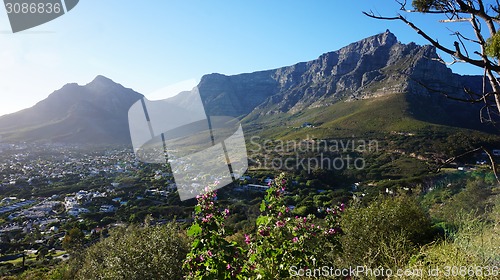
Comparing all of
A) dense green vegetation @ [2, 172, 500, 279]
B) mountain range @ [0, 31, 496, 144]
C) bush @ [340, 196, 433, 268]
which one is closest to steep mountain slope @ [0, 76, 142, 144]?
mountain range @ [0, 31, 496, 144]

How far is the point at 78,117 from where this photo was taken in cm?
15888

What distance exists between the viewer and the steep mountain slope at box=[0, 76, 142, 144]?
143875 millimetres

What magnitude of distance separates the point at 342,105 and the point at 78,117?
5396 inches

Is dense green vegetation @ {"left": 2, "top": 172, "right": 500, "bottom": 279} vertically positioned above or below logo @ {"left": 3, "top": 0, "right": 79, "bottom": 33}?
below

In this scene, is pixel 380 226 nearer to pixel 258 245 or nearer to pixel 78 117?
pixel 258 245

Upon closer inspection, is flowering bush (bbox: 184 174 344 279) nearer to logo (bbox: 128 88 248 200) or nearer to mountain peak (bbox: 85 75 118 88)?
logo (bbox: 128 88 248 200)

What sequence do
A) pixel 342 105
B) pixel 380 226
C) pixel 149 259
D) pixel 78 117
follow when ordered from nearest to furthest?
pixel 149 259, pixel 380 226, pixel 342 105, pixel 78 117

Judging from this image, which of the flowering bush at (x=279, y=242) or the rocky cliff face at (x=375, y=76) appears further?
the rocky cliff face at (x=375, y=76)

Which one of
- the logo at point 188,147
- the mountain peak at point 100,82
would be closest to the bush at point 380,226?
the logo at point 188,147

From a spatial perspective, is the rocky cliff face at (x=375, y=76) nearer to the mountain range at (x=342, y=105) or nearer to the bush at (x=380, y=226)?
the mountain range at (x=342, y=105)

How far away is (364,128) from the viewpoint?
92938 mm

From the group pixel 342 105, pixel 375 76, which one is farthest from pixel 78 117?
pixel 375 76

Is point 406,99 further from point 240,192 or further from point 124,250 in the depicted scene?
point 124,250

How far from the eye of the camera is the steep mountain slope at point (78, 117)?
144 metres
